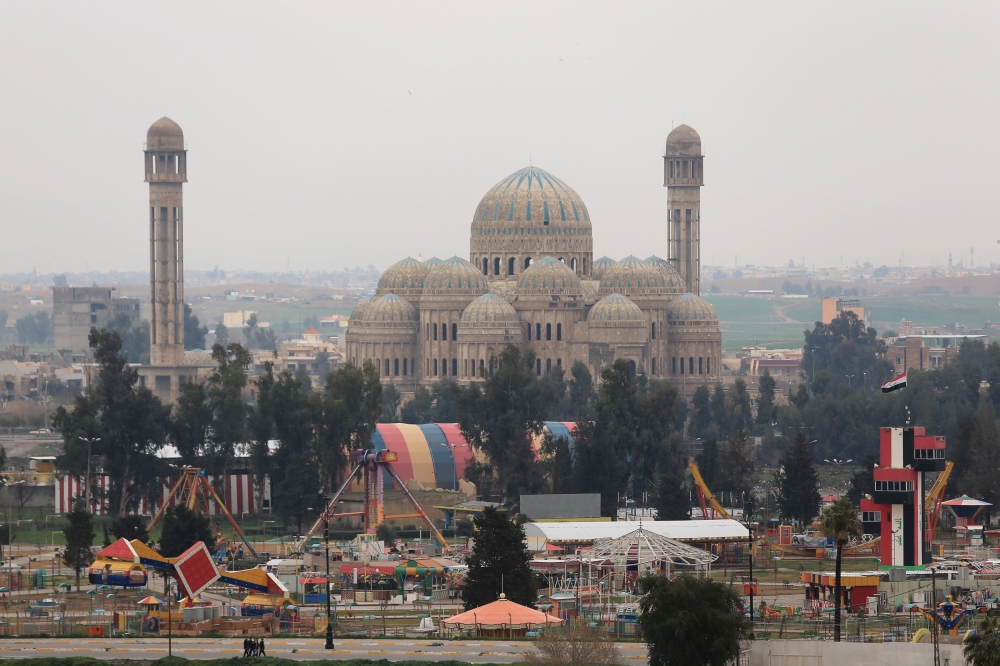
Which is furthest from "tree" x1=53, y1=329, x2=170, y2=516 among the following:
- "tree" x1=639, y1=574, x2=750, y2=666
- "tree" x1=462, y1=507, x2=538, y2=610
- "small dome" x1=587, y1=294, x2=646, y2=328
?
"tree" x1=639, y1=574, x2=750, y2=666

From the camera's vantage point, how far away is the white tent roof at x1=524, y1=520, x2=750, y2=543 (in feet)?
369

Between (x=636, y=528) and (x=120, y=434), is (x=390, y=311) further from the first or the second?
(x=636, y=528)

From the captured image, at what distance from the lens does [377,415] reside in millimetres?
140875

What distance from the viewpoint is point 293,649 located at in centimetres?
8569

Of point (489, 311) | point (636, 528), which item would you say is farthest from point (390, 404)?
point (636, 528)

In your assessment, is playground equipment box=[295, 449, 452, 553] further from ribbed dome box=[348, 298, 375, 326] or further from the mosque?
ribbed dome box=[348, 298, 375, 326]

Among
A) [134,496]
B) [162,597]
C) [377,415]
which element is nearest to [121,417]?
[134,496]

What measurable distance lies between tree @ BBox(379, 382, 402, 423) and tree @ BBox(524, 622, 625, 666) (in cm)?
9368

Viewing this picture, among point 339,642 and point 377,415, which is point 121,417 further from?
point 339,642

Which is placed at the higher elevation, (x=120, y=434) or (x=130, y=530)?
(x=120, y=434)

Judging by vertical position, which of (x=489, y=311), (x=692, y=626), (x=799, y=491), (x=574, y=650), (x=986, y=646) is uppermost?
(x=489, y=311)

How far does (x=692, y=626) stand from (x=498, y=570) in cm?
1683

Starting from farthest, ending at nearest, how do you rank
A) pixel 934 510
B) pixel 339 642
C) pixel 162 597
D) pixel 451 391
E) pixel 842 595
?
pixel 451 391 < pixel 934 510 < pixel 162 597 < pixel 842 595 < pixel 339 642

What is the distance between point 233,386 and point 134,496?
9.28 m
